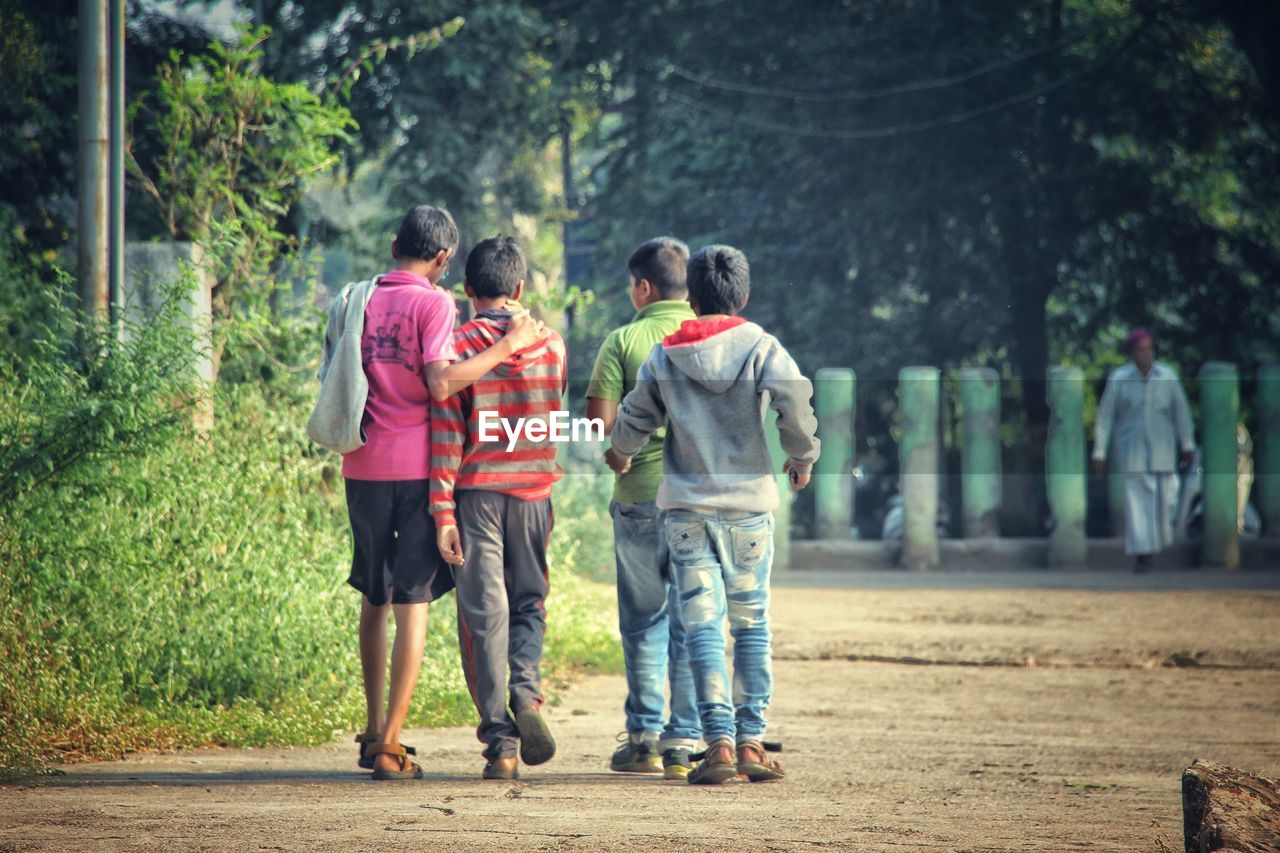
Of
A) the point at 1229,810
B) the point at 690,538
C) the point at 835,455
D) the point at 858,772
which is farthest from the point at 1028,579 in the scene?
the point at 1229,810

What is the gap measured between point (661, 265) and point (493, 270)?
0.64m

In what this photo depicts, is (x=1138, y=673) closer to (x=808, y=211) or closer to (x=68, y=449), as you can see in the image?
(x=68, y=449)

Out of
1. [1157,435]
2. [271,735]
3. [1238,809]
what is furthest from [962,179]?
[1238,809]

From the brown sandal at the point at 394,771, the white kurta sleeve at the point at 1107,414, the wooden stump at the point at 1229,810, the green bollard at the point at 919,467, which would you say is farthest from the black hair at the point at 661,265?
the white kurta sleeve at the point at 1107,414

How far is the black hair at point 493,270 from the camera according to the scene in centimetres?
548

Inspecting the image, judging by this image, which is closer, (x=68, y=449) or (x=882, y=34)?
(x=68, y=449)

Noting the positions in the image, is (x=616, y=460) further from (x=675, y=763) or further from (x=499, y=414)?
(x=675, y=763)

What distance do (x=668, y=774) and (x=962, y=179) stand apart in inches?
499

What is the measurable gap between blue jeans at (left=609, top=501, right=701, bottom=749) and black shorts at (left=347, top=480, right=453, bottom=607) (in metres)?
0.70

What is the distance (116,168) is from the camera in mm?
7621

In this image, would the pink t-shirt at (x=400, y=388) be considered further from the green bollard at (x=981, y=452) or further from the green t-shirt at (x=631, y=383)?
the green bollard at (x=981, y=452)

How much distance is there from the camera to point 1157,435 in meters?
13.0

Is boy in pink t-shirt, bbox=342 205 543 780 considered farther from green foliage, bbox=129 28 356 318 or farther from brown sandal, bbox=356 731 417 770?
green foliage, bbox=129 28 356 318

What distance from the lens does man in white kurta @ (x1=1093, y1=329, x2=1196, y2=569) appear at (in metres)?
12.9
